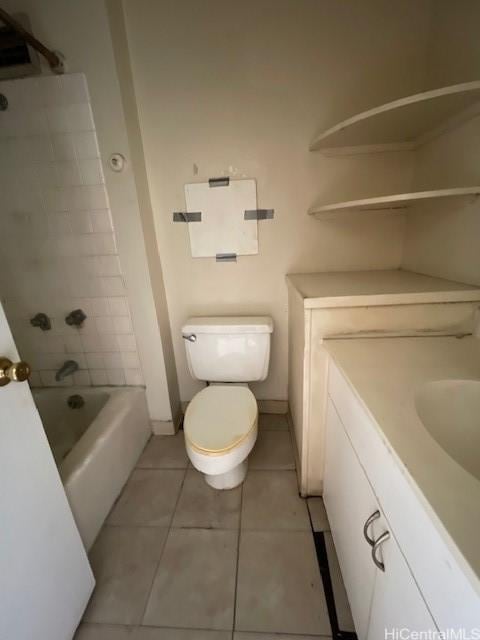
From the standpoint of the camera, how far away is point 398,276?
1.28 m

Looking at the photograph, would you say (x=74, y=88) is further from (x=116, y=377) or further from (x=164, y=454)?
(x=164, y=454)

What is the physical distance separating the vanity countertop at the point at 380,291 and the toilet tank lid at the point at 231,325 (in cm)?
28

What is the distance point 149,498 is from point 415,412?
129cm

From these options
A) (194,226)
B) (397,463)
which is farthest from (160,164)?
(397,463)

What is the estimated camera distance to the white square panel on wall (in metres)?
1.42

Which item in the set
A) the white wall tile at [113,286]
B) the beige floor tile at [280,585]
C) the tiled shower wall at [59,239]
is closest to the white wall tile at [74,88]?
the tiled shower wall at [59,239]

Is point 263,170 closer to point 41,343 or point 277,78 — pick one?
point 277,78

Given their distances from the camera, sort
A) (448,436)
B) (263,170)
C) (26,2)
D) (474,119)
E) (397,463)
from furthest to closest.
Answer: (263,170), (26,2), (474,119), (448,436), (397,463)

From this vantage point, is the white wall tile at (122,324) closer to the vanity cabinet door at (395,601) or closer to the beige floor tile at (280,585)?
the beige floor tile at (280,585)

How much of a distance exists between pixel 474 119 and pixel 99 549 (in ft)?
7.14

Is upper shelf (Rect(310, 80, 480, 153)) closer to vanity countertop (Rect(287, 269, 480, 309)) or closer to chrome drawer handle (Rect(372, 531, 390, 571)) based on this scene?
vanity countertop (Rect(287, 269, 480, 309))

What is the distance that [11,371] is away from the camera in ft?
2.11

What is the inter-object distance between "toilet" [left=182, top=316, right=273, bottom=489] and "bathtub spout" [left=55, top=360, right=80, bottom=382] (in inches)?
27.4

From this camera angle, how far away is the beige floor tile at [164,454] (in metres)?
1.50
